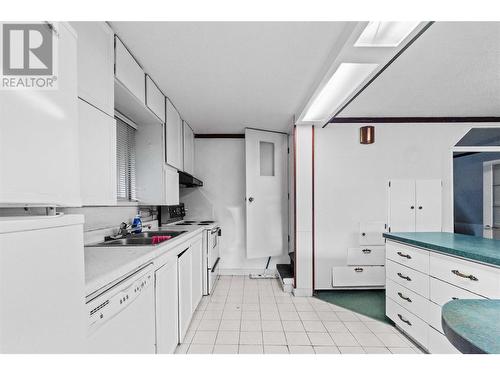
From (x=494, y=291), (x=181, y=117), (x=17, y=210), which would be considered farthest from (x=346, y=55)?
(x=181, y=117)

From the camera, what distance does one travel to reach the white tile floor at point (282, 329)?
2088mm

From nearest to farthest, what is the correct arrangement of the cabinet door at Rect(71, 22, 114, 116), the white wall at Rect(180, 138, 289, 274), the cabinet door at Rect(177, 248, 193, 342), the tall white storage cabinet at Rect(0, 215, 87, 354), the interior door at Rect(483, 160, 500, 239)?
the tall white storage cabinet at Rect(0, 215, 87, 354), the cabinet door at Rect(71, 22, 114, 116), the cabinet door at Rect(177, 248, 193, 342), the interior door at Rect(483, 160, 500, 239), the white wall at Rect(180, 138, 289, 274)

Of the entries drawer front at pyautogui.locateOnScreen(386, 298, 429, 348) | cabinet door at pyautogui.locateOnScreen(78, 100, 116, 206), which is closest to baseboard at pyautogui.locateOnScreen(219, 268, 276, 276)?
drawer front at pyautogui.locateOnScreen(386, 298, 429, 348)

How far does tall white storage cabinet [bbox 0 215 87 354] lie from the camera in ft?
1.76

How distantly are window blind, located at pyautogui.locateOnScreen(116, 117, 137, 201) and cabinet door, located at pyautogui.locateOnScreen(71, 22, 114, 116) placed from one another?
96cm

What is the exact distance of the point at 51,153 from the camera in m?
0.68

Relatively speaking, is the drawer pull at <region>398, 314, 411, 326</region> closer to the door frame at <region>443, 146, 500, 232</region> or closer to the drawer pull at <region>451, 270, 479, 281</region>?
the drawer pull at <region>451, 270, 479, 281</region>

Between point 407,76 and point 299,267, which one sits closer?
point 407,76

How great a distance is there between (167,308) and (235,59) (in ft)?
6.45

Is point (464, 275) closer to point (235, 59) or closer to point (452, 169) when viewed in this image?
point (235, 59)

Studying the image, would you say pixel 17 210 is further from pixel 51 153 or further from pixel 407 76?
pixel 407 76

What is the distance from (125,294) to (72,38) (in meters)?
1.06

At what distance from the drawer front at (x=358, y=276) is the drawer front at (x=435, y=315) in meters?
1.58

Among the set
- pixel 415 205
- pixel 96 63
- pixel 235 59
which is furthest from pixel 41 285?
pixel 415 205
